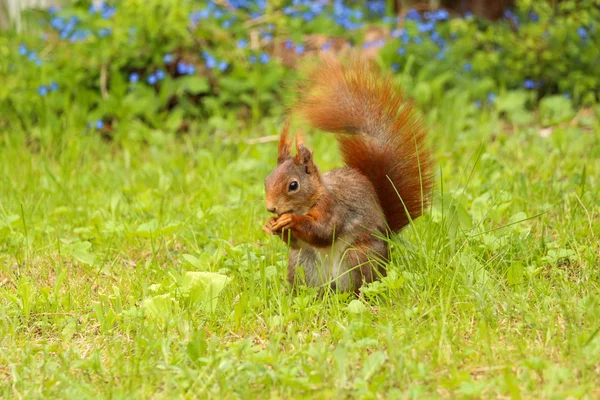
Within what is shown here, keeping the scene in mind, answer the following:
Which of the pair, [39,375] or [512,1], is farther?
[512,1]

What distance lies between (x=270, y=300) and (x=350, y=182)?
0.40 m

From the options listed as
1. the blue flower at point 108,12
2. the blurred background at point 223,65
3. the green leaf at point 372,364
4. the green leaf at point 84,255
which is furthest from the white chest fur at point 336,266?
the blue flower at point 108,12

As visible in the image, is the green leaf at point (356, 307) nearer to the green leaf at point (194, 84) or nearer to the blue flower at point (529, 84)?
the green leaf at point (194, 84)

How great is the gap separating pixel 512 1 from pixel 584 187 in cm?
300

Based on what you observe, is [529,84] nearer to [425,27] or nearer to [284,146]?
[425,27]

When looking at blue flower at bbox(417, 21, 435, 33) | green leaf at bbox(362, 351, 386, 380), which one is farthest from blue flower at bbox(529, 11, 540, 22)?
green leaf at bbox(362, 351, 386, 380)

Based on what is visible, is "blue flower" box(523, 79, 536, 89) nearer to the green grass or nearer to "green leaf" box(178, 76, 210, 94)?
the green grass

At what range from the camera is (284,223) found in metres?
2.30

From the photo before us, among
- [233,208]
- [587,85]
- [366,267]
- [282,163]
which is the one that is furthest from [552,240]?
[587,85]

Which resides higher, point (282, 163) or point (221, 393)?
Result: point (282, 163)

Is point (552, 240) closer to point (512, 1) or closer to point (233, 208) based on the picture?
point (233, 208)

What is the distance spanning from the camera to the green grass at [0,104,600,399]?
6.44ft

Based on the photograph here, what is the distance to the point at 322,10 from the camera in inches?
228

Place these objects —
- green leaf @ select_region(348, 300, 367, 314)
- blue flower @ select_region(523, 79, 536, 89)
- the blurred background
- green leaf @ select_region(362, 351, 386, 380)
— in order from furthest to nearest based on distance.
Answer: blue flower @ select_region(523, 79, 536, 89) < the blurred background < green leaf @ select_region(348, 300, 367, 314) < green leaf @ select_region(362, 351, 386, 380)
